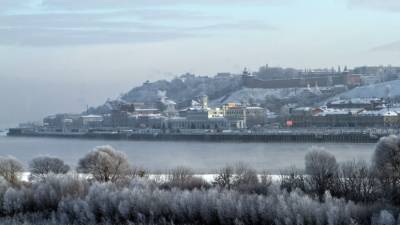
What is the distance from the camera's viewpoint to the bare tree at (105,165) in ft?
37.2

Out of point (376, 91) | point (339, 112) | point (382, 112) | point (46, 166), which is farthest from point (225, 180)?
point (376, 91)

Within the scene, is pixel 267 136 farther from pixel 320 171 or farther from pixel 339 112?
pixel 320 171

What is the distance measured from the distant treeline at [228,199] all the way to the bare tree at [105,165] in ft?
2.74

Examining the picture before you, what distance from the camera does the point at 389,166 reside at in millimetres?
9922

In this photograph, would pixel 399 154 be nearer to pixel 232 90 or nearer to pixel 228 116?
pixel 228 116

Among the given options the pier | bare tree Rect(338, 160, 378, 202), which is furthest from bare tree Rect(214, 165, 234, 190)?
the pier

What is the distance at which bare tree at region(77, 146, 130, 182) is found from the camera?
446 inches

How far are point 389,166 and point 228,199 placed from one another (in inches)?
115

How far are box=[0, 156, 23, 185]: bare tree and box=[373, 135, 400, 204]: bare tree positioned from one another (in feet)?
14.4

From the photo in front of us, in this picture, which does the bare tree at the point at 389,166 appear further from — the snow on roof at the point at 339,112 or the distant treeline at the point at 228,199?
the snow on roof at the point at 339,112

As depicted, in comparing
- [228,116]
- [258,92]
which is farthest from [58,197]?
[258,92]

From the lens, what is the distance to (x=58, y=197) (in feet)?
29.6

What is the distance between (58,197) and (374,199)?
3.20 metres

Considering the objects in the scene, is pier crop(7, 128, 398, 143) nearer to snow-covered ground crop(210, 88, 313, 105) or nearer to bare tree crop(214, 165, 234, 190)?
snow-covered ground crop(210, 88, 313, 105)
